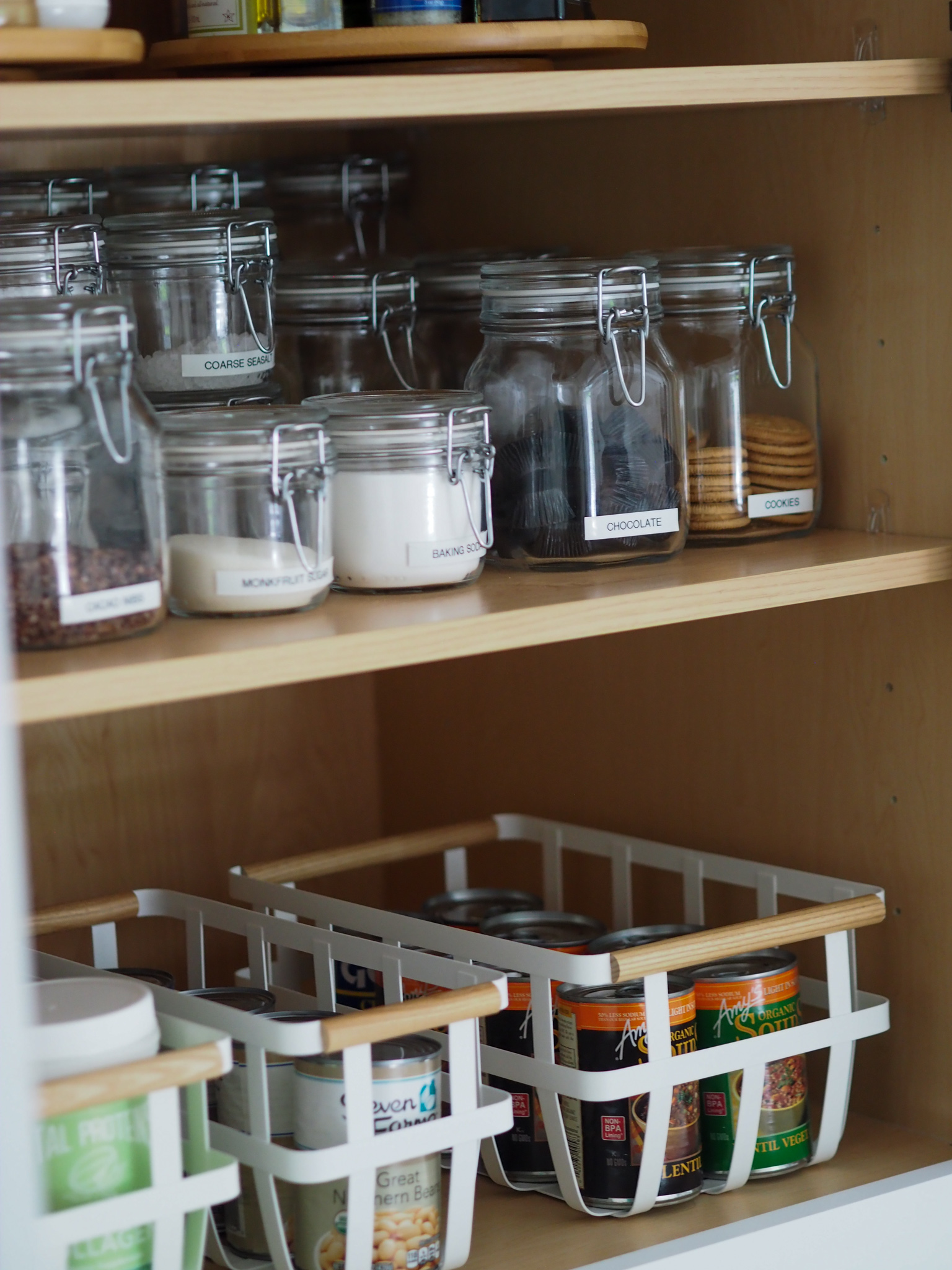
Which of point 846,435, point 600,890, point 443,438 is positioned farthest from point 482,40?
point 600,890

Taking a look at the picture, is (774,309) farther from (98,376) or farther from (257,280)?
(98,376)

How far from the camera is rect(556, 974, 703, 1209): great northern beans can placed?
3.78 ft

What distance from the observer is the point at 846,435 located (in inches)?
50.6

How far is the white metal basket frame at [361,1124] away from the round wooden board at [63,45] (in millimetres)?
524

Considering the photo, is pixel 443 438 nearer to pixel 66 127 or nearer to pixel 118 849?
pixel 66 127

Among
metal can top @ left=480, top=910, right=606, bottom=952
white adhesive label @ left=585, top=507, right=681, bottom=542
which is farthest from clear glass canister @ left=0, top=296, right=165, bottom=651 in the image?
metal can top @ left=480, top=910, right=606, bottom=952

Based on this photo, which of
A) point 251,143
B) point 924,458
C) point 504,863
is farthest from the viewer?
point 504,863

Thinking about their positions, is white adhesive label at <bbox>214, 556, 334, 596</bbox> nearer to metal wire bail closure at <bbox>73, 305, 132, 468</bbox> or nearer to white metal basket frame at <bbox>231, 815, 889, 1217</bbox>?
metal wire bail closure at <bbox>73, 305, 132, 468</bbox>

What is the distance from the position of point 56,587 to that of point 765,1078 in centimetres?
60

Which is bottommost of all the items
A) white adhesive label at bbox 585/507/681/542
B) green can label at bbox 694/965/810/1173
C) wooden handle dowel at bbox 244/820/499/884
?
green can label at bbox 694/965/810/1173

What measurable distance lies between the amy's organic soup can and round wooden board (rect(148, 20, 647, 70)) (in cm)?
59

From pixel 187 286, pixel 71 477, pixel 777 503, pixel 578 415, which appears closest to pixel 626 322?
pixel 578 415

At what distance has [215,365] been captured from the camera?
119 cm

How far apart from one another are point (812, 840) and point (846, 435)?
0.99 ft
